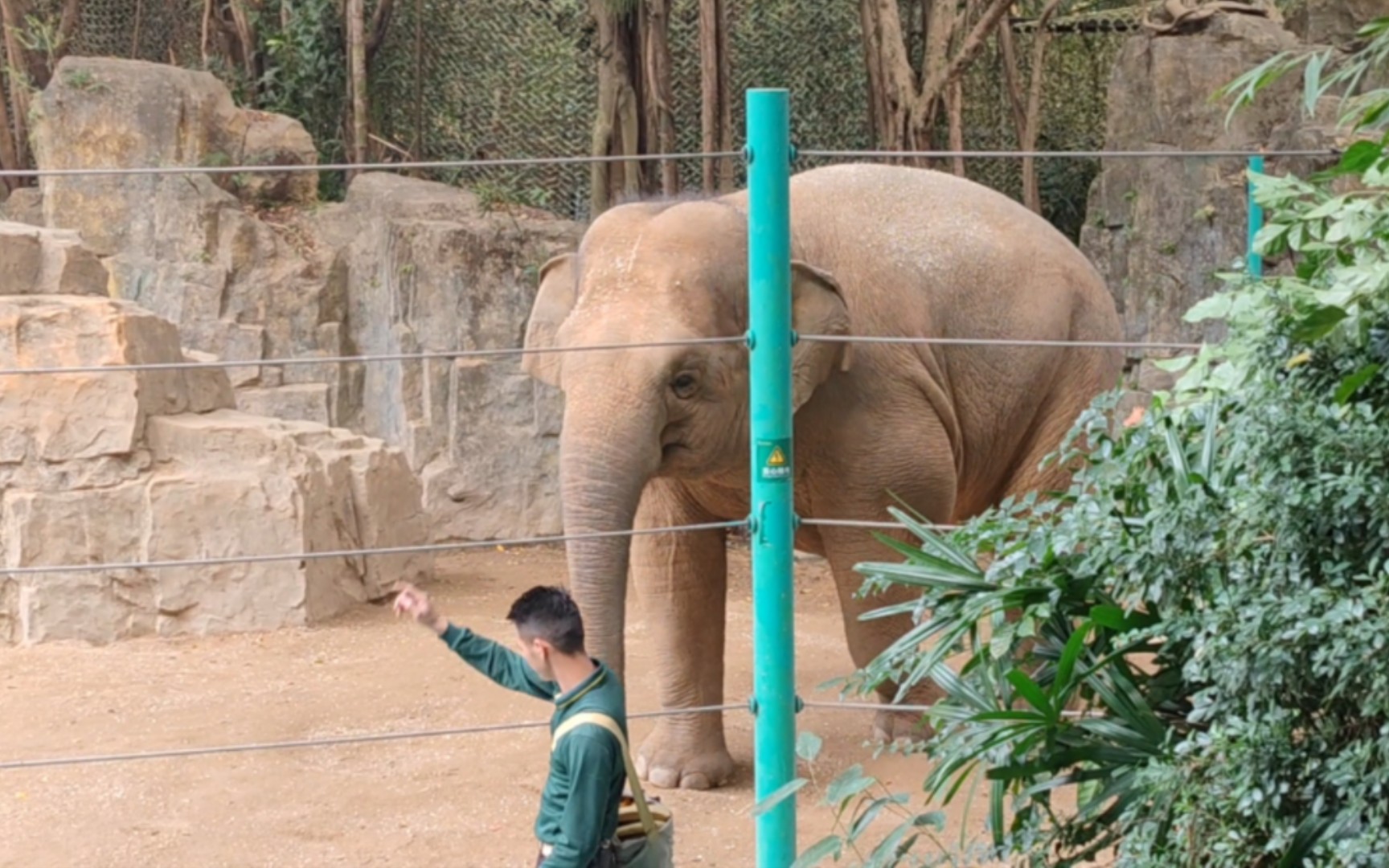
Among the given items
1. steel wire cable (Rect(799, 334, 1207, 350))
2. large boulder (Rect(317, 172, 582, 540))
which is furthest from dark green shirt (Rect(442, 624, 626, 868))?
large boulder (Rect(317, 172, 582, 540))

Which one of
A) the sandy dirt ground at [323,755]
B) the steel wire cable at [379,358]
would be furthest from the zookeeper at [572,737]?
the sandy dirt ground at [323,755]

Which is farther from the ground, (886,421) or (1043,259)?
(1043,259)

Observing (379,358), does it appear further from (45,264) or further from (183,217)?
(183,217)

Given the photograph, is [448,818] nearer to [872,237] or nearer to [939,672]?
[872,237]

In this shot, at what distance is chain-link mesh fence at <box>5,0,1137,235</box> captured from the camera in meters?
12.8

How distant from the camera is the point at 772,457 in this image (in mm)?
3836

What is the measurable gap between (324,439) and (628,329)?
415cm

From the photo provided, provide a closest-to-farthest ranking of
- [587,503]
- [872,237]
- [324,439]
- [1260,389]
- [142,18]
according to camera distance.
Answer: [1260,389] → [587,503] → [872,237] → [324,439] → [142,18]

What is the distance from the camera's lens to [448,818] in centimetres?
569

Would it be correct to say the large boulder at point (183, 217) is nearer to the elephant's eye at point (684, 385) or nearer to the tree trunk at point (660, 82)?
the tree trunk at point (660, 82)

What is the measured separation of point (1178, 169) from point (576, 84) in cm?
467

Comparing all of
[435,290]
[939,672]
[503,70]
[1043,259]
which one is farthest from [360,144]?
[939,672]

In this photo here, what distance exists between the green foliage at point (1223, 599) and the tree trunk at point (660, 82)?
304 inches

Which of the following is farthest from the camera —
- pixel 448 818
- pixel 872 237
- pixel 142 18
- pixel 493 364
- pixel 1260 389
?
pixel 142 18
